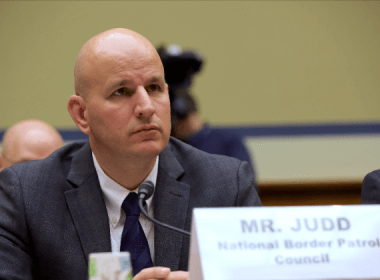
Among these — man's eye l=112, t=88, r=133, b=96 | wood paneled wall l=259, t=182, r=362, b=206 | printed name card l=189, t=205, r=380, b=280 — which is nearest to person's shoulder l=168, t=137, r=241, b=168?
man's eye l=112, t=88, r=133, b=96

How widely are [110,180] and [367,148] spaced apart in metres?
3.36

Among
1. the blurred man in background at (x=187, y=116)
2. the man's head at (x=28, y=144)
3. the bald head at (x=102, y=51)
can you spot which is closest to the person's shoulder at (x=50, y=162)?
the bald head at (x=102, y=51)

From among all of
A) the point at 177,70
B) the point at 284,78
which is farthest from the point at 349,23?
the point at 177,70

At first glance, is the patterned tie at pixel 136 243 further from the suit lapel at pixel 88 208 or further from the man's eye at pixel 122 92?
the man's eye at pixel 122 92

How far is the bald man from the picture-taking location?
1228 millimetres

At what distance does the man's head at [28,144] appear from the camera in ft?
6.82

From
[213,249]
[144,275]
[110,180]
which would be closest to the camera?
[213,249]

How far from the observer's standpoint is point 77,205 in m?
1.33

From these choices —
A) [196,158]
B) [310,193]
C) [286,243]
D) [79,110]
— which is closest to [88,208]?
[79,110]

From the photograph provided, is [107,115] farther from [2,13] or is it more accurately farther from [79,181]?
[2,13]

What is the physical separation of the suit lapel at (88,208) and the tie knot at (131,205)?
2.5 inches

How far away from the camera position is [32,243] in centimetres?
131

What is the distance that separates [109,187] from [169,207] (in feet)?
0.66

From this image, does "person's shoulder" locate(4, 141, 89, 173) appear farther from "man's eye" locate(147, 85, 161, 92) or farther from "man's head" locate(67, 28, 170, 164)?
"man's eye" locate(147, 85, 161, 92)
